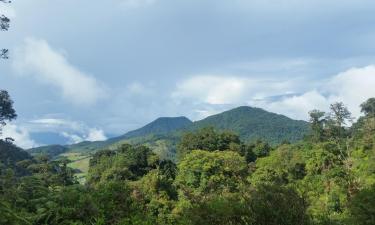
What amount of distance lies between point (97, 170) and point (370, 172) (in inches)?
1777

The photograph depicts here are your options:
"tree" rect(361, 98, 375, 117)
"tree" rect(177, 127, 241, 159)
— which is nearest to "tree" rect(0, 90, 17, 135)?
"tree" rect(177, 127, 241, 159)

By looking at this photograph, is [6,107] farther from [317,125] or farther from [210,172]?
[317,125]

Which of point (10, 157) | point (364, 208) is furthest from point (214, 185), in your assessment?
point (10, 157)

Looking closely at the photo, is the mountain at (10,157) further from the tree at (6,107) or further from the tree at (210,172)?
the tree at (210,172)

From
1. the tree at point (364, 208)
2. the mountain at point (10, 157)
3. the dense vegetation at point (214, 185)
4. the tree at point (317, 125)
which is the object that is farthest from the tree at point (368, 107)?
the tree at point (364, 208)

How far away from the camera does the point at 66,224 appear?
9.88 metres

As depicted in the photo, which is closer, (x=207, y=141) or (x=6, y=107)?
(x=6, y=107)

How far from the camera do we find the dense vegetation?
A: 1076 centimetres

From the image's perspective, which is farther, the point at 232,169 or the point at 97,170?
the point at 97,170

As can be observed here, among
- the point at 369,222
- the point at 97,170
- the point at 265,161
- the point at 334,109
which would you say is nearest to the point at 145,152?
the point at 97,170

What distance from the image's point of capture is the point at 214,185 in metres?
56.3

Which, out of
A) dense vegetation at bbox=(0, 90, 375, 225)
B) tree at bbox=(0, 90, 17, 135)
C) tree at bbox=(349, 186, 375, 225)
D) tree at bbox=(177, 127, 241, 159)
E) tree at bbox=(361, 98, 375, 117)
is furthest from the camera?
tree at bbox=(361, 98, 375, 117)

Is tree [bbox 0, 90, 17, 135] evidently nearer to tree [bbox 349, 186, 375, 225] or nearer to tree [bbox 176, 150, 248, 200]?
tree [bbox 176, 150, 248, 200]

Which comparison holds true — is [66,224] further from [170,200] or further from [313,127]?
[313,127]
